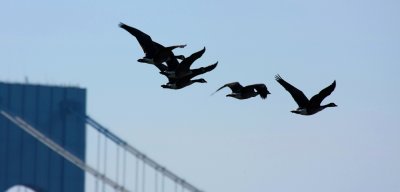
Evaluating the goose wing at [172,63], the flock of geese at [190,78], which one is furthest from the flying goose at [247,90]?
the goose wing at [172,63]

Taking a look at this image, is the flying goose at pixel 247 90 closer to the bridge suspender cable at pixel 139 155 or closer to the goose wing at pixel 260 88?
the goose wing at pixel 260 88

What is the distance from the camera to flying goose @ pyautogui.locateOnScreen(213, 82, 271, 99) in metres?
34.8

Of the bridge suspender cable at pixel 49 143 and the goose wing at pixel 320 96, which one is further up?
the goose wing at pixel 320 96

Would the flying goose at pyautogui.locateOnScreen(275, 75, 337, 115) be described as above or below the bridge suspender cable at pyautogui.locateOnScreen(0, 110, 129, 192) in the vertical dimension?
above

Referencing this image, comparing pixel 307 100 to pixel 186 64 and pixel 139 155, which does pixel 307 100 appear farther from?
pixel 139 155

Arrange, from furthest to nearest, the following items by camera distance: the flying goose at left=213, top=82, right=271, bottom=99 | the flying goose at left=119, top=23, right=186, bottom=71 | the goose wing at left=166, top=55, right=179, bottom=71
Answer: the goose wing at left=166, top=55, right=179, bottom=71
the flying goose at left=213, top=82, right=271, bottom=99
the flying goose at left=119, top=23, right=186, bottom=71

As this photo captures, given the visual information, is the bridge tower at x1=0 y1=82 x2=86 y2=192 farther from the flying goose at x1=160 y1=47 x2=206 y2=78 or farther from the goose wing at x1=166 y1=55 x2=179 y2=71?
the flying goose at x1=160 y1=47 x2=206 y2=78

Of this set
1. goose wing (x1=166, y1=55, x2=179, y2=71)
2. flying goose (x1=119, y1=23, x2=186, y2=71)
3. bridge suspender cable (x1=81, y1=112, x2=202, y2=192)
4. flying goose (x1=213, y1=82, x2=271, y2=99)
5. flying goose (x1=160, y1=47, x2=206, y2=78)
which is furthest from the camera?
bridge suspender cable (x1=81, y1=112, x2=202, y2=192)

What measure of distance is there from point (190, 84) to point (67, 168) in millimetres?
77331

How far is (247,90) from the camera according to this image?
35.0 metres

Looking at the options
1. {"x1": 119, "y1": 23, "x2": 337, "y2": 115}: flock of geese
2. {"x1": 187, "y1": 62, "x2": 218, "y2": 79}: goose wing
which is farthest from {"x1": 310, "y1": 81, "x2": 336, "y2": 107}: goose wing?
{"x1": 187, "y1": 62, "x2": 218, "y2": 79}: goose wing

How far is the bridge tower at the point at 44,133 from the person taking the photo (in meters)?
107

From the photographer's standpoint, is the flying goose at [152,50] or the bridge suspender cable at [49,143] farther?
the bridge suspender cable at [49,143]

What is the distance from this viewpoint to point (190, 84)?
1367 inches
